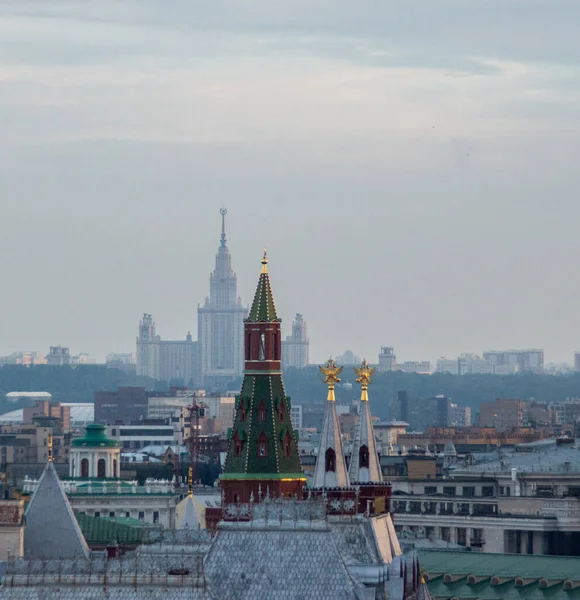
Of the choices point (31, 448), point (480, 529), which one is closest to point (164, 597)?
point (480, 529)

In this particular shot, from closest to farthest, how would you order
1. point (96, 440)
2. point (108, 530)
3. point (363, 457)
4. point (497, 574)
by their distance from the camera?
point (363, 457)
point (497, 574)
point (108, 530)
point (96, 440)

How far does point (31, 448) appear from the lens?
575 feet

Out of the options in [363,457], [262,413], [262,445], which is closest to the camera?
A: [363,457]

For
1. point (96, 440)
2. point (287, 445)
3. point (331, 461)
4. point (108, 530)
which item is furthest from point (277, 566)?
point (96, 440)

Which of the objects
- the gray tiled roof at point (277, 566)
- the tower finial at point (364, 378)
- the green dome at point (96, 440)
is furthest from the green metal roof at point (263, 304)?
the green dome at point (96, 440)

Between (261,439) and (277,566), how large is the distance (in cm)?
2190

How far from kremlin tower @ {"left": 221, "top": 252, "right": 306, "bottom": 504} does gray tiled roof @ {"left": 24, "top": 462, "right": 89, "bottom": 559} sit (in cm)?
337

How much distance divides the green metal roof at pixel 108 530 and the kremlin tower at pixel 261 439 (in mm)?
14606

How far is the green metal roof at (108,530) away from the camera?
89150 millimetres

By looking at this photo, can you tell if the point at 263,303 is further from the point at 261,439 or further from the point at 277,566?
the point at 277,566

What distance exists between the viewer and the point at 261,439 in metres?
72.4

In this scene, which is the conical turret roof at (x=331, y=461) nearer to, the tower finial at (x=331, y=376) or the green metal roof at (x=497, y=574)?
the tower finial at (x=331, y=376)

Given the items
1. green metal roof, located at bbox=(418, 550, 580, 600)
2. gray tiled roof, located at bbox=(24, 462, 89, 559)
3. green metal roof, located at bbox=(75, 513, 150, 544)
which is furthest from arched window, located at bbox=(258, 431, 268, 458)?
green metal roof, located at bbox=(75, 513, 150, 544)

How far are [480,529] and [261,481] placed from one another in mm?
31505
